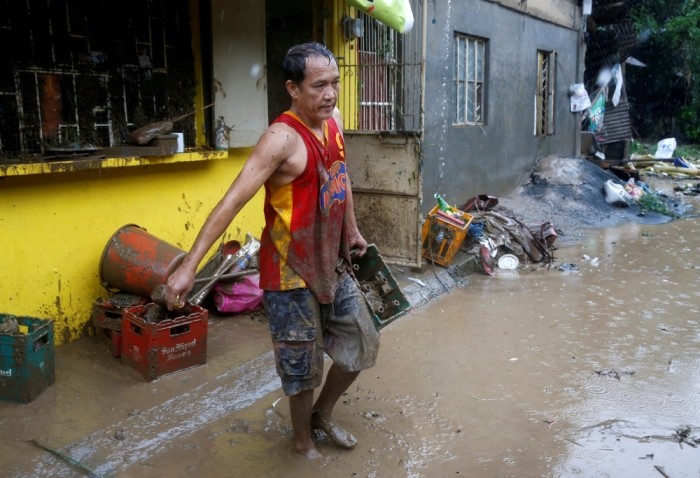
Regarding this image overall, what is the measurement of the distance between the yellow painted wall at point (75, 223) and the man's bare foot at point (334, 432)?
2.22m

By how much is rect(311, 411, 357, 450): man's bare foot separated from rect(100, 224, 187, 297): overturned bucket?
168 cm

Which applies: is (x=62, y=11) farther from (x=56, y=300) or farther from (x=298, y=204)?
(x=298, y=204)

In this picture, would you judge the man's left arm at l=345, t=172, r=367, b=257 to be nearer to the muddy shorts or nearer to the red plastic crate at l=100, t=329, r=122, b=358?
the muddy shorts

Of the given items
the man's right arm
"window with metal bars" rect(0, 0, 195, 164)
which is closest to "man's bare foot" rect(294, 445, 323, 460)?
the man's right arm

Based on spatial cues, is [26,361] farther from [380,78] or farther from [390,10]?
[380,78]

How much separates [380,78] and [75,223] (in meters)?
4.22

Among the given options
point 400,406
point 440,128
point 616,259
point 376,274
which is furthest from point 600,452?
point 440,128

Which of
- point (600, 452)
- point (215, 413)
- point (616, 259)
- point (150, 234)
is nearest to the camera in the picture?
point (600, 452)

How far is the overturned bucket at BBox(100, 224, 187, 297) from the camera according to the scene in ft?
14.9

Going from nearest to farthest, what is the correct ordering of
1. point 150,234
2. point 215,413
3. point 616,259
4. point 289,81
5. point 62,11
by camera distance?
point 289,81
point 215,413
point 62,11
point 150,234
point 616,259

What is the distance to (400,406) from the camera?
13.1ft

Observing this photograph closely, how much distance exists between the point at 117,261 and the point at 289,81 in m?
2.38

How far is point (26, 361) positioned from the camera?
3.67 meters

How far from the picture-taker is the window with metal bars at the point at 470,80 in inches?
366
